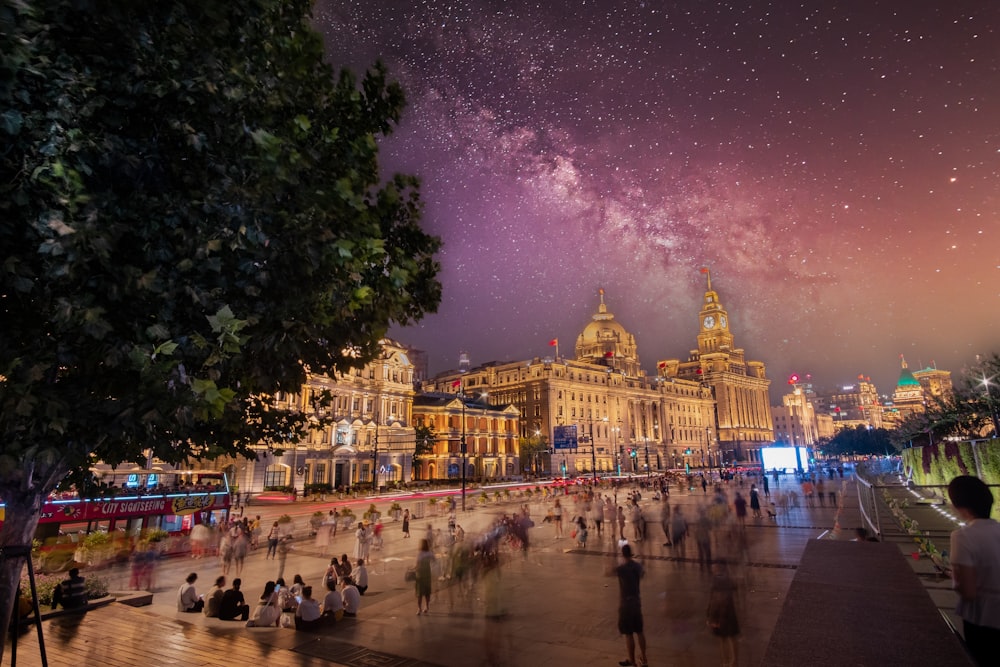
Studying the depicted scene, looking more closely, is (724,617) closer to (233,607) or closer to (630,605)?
(630,605)

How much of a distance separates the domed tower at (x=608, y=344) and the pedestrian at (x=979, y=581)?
14792cm

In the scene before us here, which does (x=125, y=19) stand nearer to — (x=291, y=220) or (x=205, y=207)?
(x=205, y=207)

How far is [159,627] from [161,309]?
1163 centimetres

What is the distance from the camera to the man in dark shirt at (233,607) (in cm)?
1347

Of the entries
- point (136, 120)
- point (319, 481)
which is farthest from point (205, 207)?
point (319, 481)

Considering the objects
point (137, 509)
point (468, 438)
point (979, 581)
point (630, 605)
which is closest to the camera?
point (979, 581)

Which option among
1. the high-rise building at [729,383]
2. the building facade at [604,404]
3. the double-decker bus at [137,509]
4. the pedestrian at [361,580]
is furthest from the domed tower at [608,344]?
the pedestrian at [361,580]

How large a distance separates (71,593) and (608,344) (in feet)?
497

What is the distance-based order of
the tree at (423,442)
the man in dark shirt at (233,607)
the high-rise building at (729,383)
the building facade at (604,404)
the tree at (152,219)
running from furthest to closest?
the high-rise building at (729,383) < the building facade at (604,404) < the tree at (423,442) < the man in dark shirt at (233,607) < the tree at (152,219)

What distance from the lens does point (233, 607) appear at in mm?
13539

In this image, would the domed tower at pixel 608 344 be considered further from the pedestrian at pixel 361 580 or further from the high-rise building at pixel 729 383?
the pedestrian at pixel 361 580

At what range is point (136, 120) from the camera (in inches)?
214

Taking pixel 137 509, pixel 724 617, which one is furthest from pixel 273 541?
pixel 724 617

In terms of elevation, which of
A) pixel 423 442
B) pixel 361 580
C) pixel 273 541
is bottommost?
pixel 361 580
